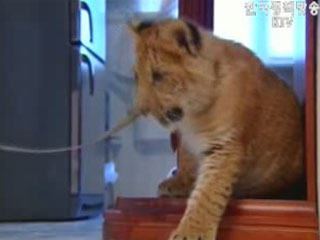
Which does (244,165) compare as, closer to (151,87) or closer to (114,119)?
(151,87)

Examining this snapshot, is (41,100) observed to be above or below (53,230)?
above

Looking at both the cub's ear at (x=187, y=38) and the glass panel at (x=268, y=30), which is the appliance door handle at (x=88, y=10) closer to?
the glass panel at (x=268, y=30)

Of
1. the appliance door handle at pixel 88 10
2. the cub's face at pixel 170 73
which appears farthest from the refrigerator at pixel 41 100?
the cub's face at pixel 170 73

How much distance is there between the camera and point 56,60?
1938 mm

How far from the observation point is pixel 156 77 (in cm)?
108

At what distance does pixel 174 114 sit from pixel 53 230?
0.61 m

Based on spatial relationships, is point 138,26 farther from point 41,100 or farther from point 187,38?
point 41,100

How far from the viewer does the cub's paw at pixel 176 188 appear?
4.39 ft

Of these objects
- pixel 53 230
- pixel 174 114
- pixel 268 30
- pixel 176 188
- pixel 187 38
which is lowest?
pixel 53 230

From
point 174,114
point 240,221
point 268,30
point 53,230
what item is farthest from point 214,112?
point 268,30

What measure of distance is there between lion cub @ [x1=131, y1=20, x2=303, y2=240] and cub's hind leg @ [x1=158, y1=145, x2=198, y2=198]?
118 millimetres

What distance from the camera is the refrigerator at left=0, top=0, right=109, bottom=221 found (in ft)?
6.29

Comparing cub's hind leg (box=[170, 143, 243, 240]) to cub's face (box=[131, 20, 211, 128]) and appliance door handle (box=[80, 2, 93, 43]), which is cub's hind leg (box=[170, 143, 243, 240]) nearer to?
cub's face (box=[131, 20, 211, 128])

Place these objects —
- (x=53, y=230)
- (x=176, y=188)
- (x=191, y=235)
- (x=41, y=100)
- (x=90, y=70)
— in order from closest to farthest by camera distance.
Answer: (x=191, y=235)
(x=176, y=188)
(x=53, y=230)
(x=41, y=100)
(x=90, y=70)
